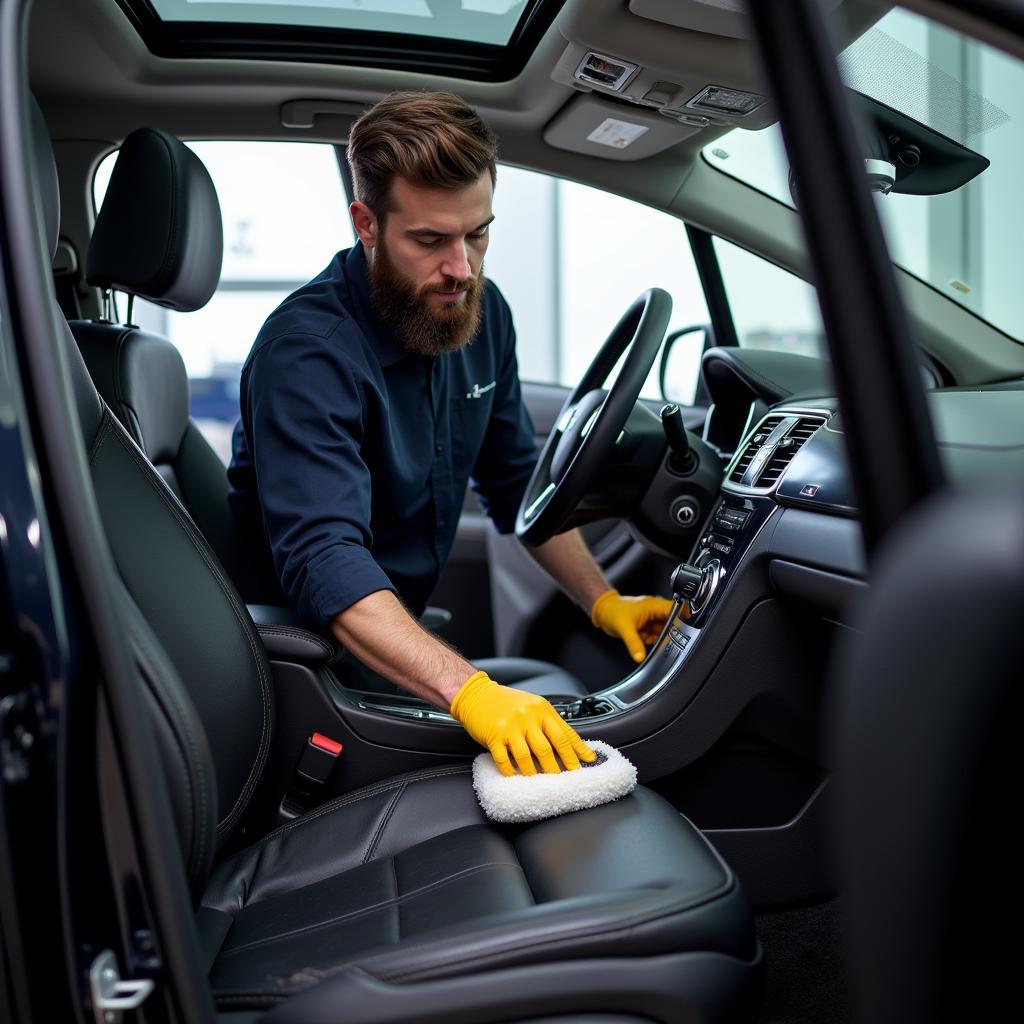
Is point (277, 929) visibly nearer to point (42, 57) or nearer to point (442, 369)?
point (442, 369)

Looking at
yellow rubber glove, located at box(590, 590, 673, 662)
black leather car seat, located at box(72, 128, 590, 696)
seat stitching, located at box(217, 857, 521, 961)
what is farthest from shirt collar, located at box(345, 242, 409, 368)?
seat stitching, located at box(217, 857, 521, 961)

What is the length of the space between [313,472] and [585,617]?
103 cm

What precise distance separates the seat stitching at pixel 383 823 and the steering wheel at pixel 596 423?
0.43 metres

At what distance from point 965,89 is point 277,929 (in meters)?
1.14

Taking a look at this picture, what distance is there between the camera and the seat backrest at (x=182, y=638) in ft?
2.55

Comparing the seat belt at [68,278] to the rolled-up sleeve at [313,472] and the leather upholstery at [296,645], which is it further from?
the leather upholstery at [296,645]

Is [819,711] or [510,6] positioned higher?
[510,6]

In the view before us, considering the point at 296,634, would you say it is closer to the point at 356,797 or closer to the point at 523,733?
the point at 356,797

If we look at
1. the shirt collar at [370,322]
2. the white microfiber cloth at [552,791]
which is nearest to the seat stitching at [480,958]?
the white microfiber cloth at [552,791]

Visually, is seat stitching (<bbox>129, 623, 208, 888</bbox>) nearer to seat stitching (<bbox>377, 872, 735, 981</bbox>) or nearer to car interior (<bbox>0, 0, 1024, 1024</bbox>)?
car interior (<bbox>0, 0, 1024, 1024</bbox>)

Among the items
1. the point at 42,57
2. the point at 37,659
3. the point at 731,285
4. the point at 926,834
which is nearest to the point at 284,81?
the point at 42,57

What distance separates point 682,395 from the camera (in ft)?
7.84

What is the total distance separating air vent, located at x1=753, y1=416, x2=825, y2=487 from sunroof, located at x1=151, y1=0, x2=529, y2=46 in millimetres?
822

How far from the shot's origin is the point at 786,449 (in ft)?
4.33
